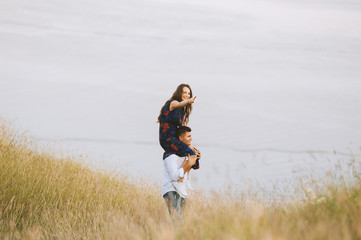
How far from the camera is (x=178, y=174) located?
6434mm

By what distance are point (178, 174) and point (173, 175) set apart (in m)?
0.07

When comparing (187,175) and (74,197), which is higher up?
(187,175)

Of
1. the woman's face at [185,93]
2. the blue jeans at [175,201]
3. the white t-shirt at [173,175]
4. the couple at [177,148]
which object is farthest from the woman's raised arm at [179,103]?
the blue jeans at [175,201]

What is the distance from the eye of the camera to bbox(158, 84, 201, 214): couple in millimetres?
6473

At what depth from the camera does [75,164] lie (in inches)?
468

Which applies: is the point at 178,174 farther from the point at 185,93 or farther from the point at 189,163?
the point at 185,93

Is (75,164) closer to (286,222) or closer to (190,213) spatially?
(190,213)

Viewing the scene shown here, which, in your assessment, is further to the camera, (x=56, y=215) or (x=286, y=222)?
(x=56, y=215)

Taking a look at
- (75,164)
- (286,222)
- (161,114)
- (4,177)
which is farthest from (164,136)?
(75,164)

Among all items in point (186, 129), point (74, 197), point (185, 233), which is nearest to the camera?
point (185, 233)

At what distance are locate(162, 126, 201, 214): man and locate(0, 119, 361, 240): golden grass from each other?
0.77ft

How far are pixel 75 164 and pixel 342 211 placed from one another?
8.67 m

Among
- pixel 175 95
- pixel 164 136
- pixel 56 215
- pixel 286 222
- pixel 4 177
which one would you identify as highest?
pixel 175 95

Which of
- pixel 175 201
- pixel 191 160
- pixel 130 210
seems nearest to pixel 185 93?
pixel 191 160
